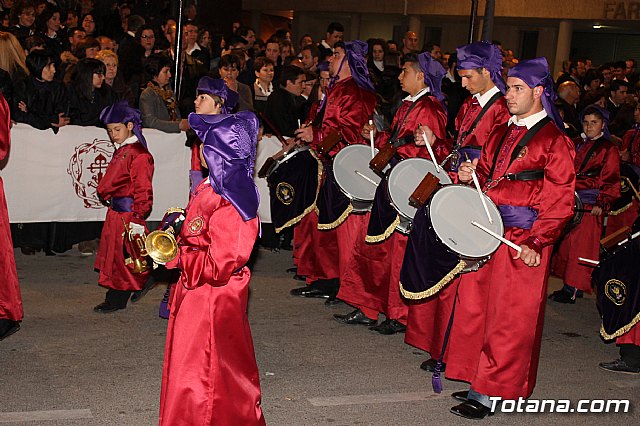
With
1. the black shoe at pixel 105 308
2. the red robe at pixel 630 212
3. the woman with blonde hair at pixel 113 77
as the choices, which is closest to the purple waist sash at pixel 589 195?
the red robe at pixel 630 212

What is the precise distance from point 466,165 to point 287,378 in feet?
6.36

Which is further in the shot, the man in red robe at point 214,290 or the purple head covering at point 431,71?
the purple head covering at point 431,71

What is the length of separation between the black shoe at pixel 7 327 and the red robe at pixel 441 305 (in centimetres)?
290

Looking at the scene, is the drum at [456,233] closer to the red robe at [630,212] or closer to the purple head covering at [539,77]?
the purple head covering at [539,77]

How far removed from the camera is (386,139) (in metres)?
7.97

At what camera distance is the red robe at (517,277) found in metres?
5.46

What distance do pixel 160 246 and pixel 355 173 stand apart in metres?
3.51

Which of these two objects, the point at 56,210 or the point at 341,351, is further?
the point at 56,210

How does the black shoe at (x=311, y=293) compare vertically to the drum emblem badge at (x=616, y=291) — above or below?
below

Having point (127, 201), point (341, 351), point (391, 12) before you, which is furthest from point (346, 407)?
point (391, 12)

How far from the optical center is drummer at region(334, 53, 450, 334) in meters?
7.28

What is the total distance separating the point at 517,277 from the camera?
564cm

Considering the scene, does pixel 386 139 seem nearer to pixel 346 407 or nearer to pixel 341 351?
pixel 341 351

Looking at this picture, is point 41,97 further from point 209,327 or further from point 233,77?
point 209,327
